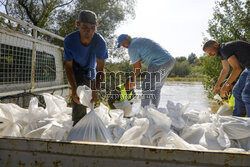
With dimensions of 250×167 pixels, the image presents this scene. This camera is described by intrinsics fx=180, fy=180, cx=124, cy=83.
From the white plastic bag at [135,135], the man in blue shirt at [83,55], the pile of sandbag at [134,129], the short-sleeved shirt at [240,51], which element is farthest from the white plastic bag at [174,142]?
the short-sleeved shirt at [240,51]

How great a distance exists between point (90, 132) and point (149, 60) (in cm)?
171

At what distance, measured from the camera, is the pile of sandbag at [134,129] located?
1.40 m

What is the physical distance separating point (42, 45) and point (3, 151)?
8.57 feet

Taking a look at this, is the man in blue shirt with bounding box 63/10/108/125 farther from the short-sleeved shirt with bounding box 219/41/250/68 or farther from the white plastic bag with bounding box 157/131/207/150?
the short-sleeved shirt with bounding box 219/41/250/68

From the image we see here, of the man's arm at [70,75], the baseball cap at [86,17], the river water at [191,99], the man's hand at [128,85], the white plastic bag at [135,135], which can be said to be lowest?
the river water at [191,99]

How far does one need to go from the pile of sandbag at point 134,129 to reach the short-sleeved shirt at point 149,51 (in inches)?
37.6

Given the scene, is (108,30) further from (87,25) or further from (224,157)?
(224,157)

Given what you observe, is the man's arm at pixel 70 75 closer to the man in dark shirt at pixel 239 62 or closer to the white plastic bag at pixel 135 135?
the white plastic bag at pixel 135 135

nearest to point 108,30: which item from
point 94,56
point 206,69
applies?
point 206,69

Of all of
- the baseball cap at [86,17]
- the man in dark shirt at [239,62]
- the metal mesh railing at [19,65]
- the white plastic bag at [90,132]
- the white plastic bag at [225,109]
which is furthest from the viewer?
the white plastic bag at [225,109]

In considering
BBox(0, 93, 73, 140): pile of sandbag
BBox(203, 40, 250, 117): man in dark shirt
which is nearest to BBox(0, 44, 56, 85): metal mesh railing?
BBox(0, 93, 73, 140): pile of sandbag

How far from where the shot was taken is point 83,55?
2074 millimetres

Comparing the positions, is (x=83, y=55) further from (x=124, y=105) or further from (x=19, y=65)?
(x=19, y=65)

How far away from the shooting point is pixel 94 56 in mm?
2154
